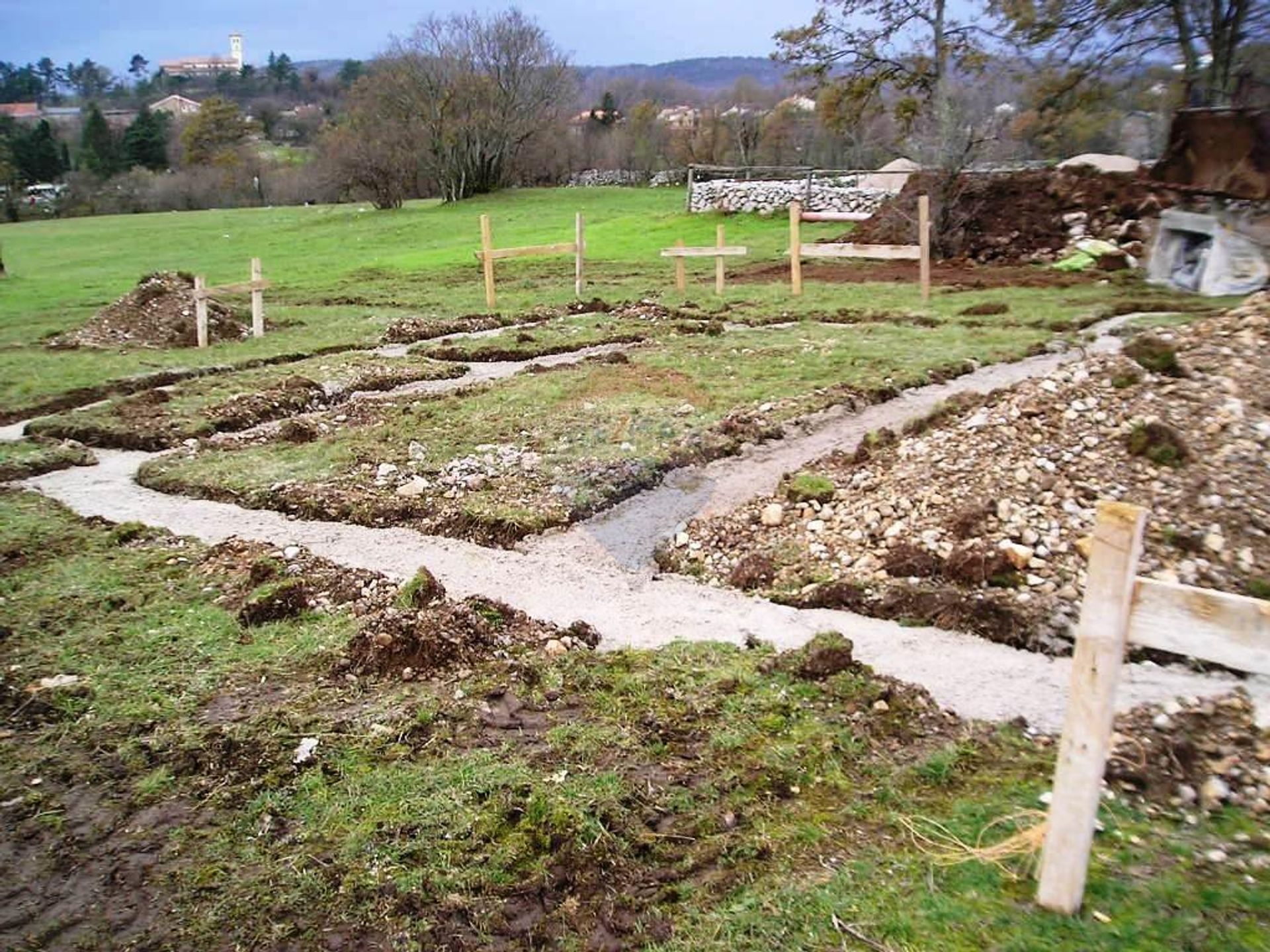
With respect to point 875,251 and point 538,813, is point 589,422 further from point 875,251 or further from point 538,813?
point 875,251

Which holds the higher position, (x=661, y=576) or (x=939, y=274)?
(x=939, y=274)

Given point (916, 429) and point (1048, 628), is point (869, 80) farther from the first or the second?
point (1048, 628)

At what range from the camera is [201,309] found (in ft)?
58.9

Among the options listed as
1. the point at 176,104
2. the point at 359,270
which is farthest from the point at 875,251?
the point at 176,104

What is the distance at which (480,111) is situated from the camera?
177 feet

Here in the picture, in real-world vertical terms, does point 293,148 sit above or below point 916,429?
above

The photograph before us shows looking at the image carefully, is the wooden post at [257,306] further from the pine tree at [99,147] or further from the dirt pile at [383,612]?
the pine tree at [99,147]

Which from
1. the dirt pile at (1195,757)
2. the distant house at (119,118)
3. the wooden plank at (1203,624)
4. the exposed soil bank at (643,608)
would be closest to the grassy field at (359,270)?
the exposed soil bank at (643,608)

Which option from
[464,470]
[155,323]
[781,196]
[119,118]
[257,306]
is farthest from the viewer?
[119,118]

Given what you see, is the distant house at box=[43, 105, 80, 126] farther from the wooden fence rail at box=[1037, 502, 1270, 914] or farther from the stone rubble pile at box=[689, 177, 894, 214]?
the wooden fence rail at box=[1037, 502, 1270, 914]

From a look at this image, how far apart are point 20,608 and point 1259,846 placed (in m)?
7.48

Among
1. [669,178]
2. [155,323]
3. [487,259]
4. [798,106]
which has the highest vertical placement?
[798,106]

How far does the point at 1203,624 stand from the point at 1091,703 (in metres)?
0.44

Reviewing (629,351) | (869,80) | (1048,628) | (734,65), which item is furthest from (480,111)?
(734,65)
